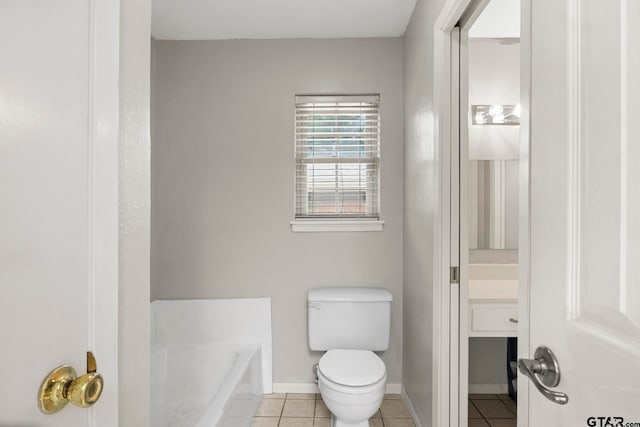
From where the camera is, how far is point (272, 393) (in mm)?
2459

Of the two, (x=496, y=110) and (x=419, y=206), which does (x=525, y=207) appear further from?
(x=496, y=110)

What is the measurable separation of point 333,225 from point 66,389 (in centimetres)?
202

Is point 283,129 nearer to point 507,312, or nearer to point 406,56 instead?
point 406,56

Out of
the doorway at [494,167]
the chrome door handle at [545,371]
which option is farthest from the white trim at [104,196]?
the doorway at [494,167]

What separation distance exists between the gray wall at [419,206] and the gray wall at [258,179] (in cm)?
16

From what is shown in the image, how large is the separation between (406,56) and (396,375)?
7.28 ft

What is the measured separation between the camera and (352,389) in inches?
68.6

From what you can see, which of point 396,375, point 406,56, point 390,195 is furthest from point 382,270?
point 406,56

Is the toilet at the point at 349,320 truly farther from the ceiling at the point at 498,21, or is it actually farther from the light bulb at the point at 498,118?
the ceiling at the point at 498,21

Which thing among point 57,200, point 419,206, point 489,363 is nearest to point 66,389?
point 57,200

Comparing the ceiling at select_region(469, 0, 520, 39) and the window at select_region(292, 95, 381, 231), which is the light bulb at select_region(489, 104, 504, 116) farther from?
the window at select_region(292, 95, 381, 231)

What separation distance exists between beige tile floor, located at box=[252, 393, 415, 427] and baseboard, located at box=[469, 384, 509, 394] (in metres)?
0.53

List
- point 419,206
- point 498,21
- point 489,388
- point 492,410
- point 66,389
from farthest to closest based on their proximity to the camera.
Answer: point 489,388, point 492,410, point 498,21, point 419,206, point 66,389

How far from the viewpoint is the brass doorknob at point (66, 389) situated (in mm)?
513
